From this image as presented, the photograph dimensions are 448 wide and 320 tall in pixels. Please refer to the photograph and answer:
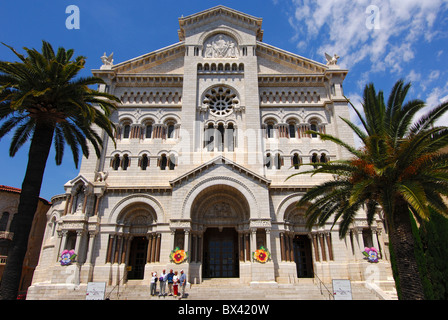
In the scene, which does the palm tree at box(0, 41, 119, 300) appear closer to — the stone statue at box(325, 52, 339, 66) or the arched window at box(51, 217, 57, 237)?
the arched window at box(51, 217, 57, 237)

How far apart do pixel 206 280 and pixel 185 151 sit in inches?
428

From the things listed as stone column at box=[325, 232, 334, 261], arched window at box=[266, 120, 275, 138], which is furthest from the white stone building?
arched window at box=[266, 120, 275, 138]

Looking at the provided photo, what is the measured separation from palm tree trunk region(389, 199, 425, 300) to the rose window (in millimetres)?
18965

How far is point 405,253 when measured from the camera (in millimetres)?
14648

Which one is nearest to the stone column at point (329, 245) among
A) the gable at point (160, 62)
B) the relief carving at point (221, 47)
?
the relief carving at point (221, 47)

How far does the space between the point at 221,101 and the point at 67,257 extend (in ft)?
61.7

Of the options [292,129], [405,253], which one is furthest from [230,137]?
[405,253]

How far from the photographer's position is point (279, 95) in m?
31.9

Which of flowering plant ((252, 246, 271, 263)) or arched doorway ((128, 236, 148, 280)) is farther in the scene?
arched doorway ((128, 236, 148, 280))

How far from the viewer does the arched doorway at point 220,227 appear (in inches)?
1038

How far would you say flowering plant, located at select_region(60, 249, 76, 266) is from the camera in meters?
23.8

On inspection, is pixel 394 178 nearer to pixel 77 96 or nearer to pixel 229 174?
pixel 229 174

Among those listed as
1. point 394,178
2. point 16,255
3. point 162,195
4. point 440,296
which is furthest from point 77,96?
point 440,296

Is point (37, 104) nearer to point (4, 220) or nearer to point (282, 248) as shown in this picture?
point (282, 248)
